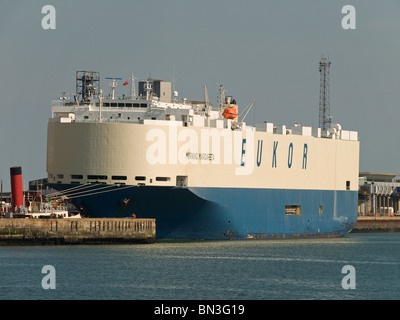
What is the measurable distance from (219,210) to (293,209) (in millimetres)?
10173

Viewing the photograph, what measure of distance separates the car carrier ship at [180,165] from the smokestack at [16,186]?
1.82m

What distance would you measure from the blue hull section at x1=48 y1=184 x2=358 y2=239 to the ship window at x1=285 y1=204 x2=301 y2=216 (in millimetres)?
245

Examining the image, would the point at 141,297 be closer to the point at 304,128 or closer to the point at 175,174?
the point at 175,174

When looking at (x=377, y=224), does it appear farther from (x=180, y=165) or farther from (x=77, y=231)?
(x=77, y=231)

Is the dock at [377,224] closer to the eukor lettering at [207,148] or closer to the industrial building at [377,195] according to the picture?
the industrial building at [377,195]

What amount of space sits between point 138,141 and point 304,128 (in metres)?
17.2

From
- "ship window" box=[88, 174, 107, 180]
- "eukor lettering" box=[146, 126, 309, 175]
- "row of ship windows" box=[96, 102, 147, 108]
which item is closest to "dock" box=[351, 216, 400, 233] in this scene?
"eukor lettering" box=[146, 126, 309, 175]

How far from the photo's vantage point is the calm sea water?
4031cm

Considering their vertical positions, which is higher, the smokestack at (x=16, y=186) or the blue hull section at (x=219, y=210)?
the smokestack at (x=16, y=186)

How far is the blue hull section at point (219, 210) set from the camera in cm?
6116

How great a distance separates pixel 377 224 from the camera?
97.6 meters

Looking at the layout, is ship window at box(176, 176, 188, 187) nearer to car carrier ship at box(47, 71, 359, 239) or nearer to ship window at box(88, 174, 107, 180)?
car carrier ship at box(47, 71, 359, 239)

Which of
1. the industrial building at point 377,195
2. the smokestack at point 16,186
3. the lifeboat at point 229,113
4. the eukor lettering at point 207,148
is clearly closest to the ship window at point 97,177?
the eukor lettering at point 207,148

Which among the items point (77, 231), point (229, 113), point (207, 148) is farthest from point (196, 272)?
point (229, 113)
